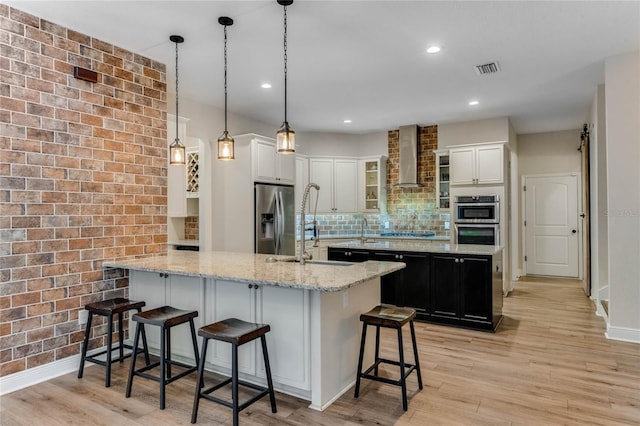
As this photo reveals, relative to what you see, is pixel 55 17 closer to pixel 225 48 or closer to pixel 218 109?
pixel 225 48

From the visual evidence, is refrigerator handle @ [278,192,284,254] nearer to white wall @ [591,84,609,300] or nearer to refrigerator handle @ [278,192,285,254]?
refrigerator handle @ [278,192,285,254]

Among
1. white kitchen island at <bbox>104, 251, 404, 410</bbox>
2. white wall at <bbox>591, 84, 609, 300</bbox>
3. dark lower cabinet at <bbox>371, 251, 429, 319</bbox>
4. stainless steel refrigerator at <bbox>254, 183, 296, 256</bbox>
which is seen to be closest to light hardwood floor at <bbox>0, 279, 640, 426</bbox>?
white kitchen island at <bbox>104, 251, 404, 410</bbox>

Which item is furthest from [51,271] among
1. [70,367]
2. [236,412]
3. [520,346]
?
[520,346]

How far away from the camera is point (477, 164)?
6.39 metres

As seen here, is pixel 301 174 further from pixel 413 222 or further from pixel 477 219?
pixel 477 219

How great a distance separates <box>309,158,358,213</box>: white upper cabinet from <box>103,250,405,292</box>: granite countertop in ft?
12.3

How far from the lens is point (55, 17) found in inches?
121

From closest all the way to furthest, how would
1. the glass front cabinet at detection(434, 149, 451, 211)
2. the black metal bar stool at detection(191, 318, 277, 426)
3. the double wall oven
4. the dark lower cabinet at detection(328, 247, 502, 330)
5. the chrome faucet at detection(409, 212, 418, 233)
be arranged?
the black metal bar stool at detection(191, 318, 277, 426) → the dark lower cabinet at detection(328, 247, 502, 330) → the double wall oven → the glass front cabinet at detection(434, 149, 451, 211) → the chrome faucet at detection(409, 212, 418, 233)

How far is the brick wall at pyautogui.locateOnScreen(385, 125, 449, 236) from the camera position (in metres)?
7.12

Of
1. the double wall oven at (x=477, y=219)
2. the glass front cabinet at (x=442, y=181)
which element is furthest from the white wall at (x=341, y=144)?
the double wall oven at (x=477, y=219)

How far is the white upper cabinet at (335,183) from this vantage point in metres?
7.40

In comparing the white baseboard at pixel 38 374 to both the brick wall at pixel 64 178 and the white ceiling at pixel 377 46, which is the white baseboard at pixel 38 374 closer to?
the brick wall at pixel 64 178

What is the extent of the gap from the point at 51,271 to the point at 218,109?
3354 millimetres

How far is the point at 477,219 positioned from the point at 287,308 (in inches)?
179
